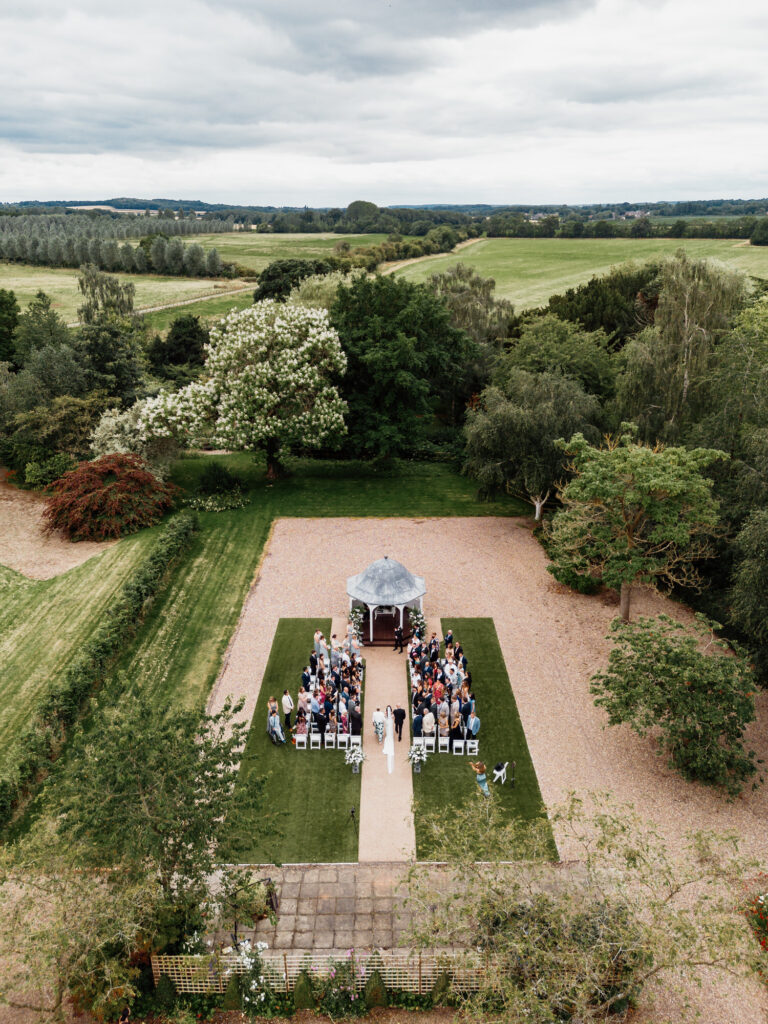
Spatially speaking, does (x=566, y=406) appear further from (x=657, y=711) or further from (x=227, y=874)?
(x=227, y=874)

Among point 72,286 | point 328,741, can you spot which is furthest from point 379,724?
point 72,286

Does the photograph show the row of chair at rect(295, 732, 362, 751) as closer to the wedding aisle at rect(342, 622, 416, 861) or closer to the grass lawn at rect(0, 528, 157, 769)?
the wedding aisle at rect(342, 622, 416, 861)

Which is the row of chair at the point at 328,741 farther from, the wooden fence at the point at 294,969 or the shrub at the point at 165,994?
the shrub at the point at 165,994

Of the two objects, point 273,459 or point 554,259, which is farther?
point 554,259

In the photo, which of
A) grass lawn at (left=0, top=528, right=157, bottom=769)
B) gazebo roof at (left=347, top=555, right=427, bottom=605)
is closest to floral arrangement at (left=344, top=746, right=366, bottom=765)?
gazebo roof at (left=347, top=555, right=427, bottom=605)

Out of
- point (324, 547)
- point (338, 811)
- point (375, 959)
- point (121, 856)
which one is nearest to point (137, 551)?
point (324, 547)

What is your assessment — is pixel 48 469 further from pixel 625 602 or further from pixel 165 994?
pixel 625 602
